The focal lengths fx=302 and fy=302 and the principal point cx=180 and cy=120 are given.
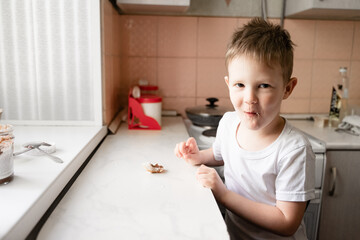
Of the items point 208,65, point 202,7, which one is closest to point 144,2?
point 202,7

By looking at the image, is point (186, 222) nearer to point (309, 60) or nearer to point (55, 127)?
point (55, 127)

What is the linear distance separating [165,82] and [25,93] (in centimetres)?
82

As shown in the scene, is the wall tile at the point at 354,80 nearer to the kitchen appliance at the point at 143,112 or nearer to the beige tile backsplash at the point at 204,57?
the beige tile backsplash at the point at 204,57

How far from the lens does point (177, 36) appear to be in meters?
1.80

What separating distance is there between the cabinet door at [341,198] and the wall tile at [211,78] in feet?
2.47

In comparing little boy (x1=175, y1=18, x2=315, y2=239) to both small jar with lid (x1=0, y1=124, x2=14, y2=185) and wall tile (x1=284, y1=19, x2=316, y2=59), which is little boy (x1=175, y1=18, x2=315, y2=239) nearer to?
small jar with lid (x1=0, y1=124, x2=14, y2=185)

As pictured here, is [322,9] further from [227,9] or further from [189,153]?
[189,153]

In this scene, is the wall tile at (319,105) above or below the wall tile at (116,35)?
below

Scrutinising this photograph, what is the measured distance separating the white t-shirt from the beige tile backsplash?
892 millimetres

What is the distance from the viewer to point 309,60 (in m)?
1.87

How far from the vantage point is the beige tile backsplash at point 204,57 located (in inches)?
70.5

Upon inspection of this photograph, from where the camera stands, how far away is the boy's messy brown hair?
0.77 metres

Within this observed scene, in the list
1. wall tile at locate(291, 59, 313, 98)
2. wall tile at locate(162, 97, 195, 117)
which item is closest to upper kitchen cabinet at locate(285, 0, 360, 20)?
wall tile at locate(291, 59, 313, 98)

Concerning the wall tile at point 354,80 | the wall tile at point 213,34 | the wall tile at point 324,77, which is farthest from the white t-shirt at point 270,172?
the wall tile at point 354,80
